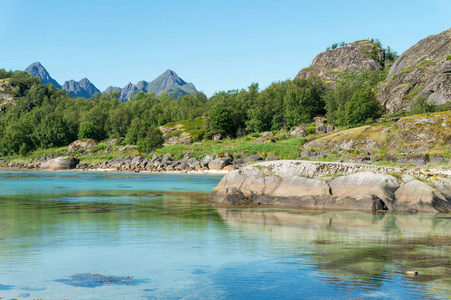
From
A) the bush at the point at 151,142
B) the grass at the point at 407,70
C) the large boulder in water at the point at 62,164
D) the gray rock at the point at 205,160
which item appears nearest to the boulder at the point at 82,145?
the large boulder in water at the point at 62,164

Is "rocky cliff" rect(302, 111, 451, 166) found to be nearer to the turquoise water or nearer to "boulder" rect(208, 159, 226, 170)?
"boulder" rect(208, 159, 226, 170)

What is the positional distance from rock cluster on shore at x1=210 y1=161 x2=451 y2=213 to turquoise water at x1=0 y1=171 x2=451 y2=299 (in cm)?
182

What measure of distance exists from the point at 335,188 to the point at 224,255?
14245mm

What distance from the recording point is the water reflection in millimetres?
10648

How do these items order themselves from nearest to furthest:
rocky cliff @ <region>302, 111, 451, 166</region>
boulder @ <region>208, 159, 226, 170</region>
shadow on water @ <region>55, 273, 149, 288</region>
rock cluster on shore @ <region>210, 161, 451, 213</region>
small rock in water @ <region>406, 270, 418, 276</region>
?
shadow on water @ <region>55, 273, 149, 288</region>, small rock in water @ <region>406, 270, 418, 276</region>, rock cluster on shore @ <region>210, 161, 451, 213</region>, rocky cliff @ <region>302, 111, 451, 166</region>, boulder @ <region>208, 159, 226, 170</region>

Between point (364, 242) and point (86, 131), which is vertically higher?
point (86, 131)

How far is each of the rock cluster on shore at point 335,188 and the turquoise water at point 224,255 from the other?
1.82 m

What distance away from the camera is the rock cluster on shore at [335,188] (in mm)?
23906

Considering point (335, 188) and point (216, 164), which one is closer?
point (335, 188)

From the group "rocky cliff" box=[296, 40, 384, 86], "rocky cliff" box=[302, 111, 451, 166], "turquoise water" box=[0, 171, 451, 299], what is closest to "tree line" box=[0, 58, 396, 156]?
"rocky cliff" box=[302, 111, 451, 166]

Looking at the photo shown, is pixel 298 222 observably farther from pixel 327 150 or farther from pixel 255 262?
pixel 327 150

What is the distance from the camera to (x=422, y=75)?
9781 centimetres

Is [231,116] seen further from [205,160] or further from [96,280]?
[96,280]

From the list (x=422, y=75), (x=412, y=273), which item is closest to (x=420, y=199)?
(x=412, y=273)
